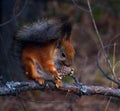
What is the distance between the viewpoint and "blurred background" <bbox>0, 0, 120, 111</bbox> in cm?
480

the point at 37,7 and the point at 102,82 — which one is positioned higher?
the point at 37,7

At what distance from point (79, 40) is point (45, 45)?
146 inches

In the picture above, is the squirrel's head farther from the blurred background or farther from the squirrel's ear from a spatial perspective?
the blurred background

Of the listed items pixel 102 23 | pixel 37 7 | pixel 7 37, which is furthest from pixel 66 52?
pixel 102 23

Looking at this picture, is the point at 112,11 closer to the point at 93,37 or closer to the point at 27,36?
the point at 93,37

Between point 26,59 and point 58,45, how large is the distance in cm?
22

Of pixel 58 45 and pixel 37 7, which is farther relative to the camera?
pixel 37 7

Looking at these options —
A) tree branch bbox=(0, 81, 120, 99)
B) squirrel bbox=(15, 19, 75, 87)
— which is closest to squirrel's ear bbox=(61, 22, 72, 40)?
squirrel bbox=(15, 19, 75, 87)

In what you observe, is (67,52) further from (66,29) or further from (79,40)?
(79,40)

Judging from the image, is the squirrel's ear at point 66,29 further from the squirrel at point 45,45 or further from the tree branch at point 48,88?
the tree branch at point 48,88

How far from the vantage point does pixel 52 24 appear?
326 centimetres

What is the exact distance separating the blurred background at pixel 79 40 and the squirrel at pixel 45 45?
1.04 m

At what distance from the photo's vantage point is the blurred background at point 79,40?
4.80m

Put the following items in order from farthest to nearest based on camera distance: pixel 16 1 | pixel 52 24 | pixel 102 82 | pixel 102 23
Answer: pixel 102 23 → pixel 102 82 → pixel 16 1 → pixel 52 24
